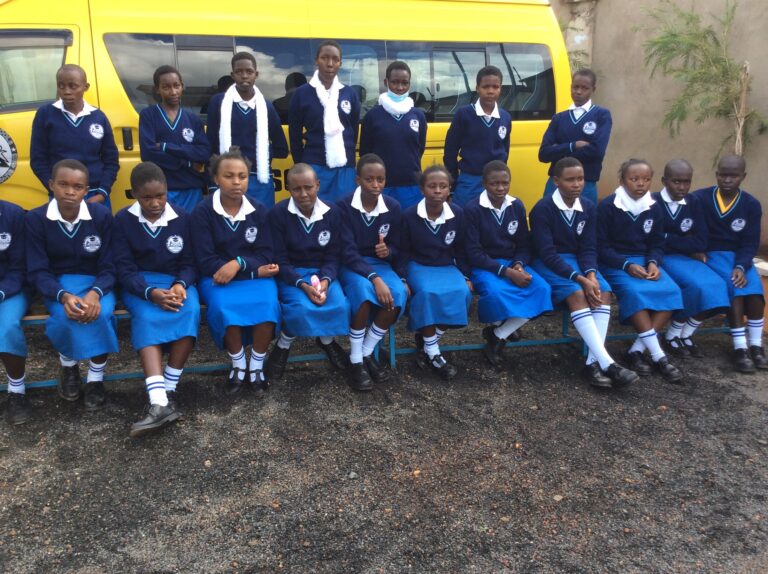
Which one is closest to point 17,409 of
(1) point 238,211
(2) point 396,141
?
(1) point 238,211

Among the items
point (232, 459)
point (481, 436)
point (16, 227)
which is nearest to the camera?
point (232, 459)

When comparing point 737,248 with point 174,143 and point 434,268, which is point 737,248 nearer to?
point 434,268

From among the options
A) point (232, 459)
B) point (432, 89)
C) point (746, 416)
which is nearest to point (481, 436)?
point (232, 459)

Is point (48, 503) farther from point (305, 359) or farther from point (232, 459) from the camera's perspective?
point (305, 359)

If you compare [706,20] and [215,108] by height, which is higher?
[706,20]

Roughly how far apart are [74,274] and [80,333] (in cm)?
44

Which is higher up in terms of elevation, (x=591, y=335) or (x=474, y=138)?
(x=474, y=138)

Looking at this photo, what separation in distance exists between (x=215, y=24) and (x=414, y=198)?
6.28 ft

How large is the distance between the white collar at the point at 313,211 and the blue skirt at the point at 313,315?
0.45 m

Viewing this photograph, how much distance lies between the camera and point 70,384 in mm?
3412

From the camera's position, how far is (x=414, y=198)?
4723mm

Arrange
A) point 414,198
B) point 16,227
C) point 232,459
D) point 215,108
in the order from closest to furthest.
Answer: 1. point 232,459
2. point 16,227
3. point 215,108
4. point 414,198

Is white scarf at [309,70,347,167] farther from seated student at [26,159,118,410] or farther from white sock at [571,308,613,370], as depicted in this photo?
white sock at [571,308,613,370]

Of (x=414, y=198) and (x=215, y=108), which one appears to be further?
(x=414, y=198)
